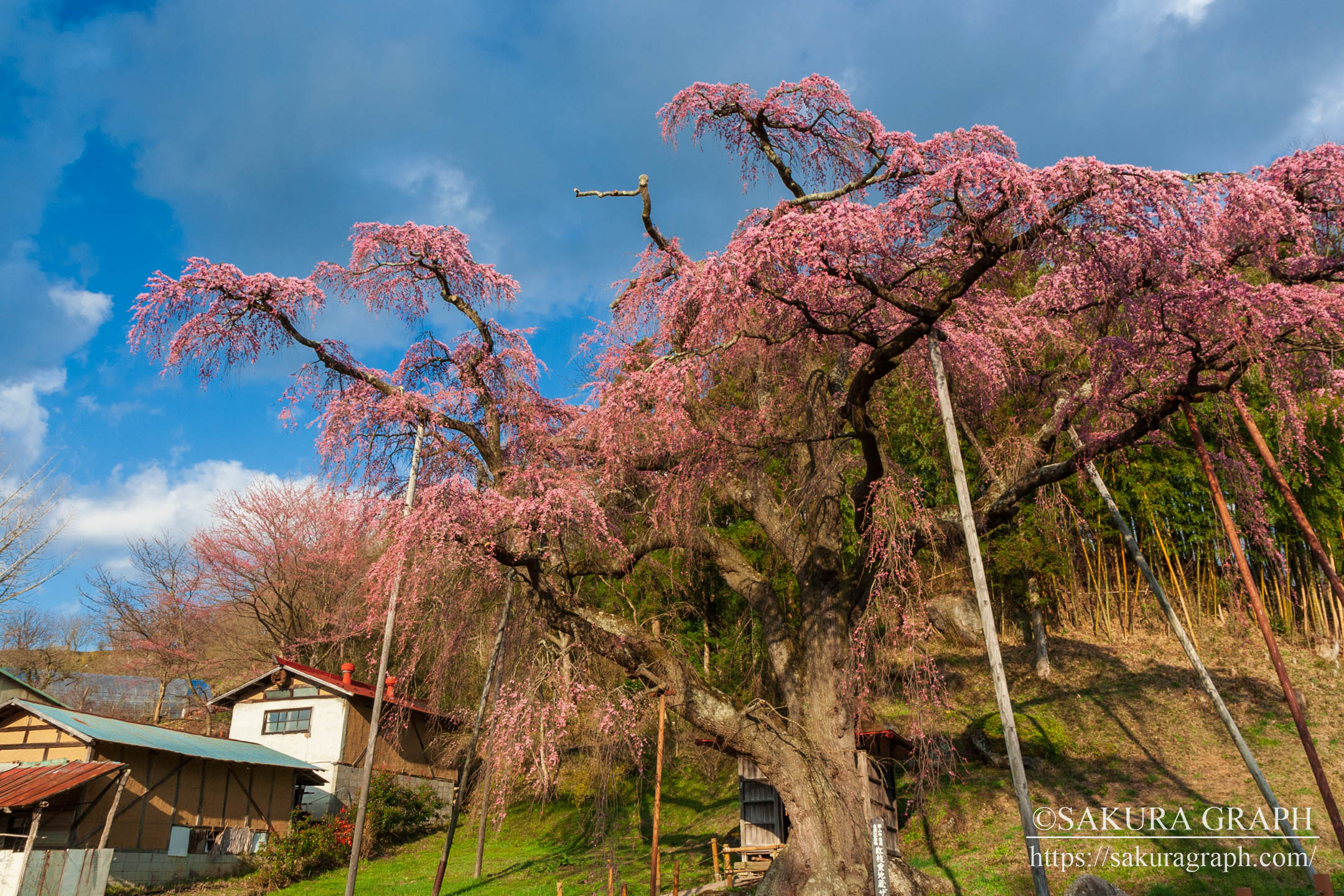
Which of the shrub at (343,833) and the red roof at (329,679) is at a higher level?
the red roof at (329,679)

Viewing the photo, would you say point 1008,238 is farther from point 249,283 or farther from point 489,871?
point 489,871

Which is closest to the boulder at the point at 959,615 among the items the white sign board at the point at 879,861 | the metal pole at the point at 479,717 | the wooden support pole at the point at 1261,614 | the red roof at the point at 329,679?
A: the metal pole at the point at 479,717

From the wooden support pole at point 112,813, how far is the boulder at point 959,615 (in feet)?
62.7

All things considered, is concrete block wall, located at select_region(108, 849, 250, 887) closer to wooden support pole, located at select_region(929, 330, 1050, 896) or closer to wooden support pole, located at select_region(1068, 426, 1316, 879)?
wooden support pole, located at select_region(929, 330, 1050, 896)

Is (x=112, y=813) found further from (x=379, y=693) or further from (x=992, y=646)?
(x=992, y=646)

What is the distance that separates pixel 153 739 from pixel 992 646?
18.0 metres

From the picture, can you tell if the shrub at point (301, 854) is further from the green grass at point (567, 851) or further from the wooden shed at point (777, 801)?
the wooden shed at point (777, 801)

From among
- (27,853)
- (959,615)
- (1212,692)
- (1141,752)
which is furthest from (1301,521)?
(27,853)

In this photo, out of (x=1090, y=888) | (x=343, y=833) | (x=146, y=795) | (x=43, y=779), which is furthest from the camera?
(x=343, y=833)

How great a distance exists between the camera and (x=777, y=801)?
45.6ft

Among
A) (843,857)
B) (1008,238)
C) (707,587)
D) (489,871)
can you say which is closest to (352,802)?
(489,871)

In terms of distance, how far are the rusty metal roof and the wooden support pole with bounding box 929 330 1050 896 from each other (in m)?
15.6

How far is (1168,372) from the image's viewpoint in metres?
8.76

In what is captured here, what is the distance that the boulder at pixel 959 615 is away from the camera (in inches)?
853
